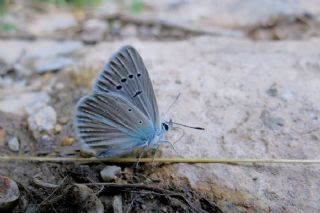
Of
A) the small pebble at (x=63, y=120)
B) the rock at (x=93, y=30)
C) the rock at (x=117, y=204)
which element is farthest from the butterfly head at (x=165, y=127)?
the rock at (x=93, y=30)

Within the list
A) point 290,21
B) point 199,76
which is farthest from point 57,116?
point 290,21

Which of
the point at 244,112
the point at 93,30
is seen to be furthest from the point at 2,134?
the point at 93,30

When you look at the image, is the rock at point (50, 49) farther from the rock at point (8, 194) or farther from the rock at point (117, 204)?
the rock at point (117, 204)

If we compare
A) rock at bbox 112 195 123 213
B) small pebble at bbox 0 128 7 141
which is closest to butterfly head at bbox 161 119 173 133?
rock at bbox 112 195 123 213

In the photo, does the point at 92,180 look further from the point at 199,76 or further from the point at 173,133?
the point at 199,76

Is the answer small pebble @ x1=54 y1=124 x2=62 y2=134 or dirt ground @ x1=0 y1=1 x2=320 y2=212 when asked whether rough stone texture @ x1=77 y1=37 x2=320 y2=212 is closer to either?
dirt ground @ x1=0 y1=1 x2=320 y2=212
